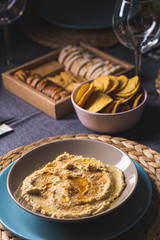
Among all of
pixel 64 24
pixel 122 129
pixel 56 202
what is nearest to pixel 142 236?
pixel 56 202

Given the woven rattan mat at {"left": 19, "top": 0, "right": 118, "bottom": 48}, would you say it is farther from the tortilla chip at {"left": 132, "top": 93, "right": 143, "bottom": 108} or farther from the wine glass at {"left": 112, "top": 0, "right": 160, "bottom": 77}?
the tortilla chip at {"left": 132, "top": 93, "right": 143, "bottom": 108}

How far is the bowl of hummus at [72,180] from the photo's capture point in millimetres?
829

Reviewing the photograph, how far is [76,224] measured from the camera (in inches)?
32.9

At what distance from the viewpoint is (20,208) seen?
2.89ft

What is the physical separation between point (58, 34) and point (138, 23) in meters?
0.76

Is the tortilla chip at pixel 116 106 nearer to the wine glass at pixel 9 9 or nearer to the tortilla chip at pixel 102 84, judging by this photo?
the tortilla chip at pixel 102 84

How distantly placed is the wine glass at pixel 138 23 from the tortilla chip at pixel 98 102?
244mm

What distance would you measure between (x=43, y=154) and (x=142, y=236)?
35cm

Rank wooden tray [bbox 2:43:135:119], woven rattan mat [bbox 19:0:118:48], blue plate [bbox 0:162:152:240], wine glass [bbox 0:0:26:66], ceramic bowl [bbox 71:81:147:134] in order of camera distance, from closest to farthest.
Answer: blue plate [bbox 0:162:152:240], ceramic bowl [bbox 71:81:147:134], wooden tray [bbox 2:43:135:119], wine glass [bbox 0:0:26:66], woven rattan mat [bbox 19:0:118:48]

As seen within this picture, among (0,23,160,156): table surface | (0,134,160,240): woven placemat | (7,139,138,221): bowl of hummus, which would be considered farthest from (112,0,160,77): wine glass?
(7,139,138,221): bowl of hummus

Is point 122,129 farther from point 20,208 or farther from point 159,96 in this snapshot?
point 20,208

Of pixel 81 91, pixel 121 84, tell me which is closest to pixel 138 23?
pixel 121 84

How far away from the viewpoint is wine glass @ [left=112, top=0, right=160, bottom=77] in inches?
51.3

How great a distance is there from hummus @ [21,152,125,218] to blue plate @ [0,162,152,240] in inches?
1.4
